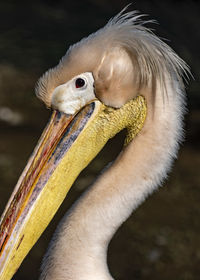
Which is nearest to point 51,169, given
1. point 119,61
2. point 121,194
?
point 121,194

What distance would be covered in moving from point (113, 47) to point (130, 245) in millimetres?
2955

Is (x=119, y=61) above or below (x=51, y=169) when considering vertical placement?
above

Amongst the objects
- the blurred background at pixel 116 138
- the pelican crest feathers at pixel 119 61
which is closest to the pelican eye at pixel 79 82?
the pelican crest feathers at pixel 119 61

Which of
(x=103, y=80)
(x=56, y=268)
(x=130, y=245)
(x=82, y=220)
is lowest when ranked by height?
(x=130, y=245)

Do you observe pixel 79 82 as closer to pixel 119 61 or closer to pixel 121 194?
pixel 119 61

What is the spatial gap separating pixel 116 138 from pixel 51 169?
171 inches

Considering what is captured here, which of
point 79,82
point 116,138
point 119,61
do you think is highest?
point 119,61

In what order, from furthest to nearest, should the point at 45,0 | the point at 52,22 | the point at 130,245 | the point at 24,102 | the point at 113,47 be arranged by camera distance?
1. the point at 45,0
2. the point at 52,22
3. the point at 24,102
4. the point at 130,245
5. the point at 113,47

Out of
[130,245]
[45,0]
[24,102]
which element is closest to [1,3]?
[45,0]

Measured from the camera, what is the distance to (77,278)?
2762 mm

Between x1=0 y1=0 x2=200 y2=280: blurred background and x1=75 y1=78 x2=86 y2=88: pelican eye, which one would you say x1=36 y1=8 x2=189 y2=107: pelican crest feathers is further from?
A: x1=0 y1=0 x2=200 y2=280: blurred background

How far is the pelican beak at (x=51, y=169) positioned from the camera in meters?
2.74

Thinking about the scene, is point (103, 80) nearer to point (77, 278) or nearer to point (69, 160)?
point (69, 160)

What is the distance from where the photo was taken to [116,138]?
7.08 m
